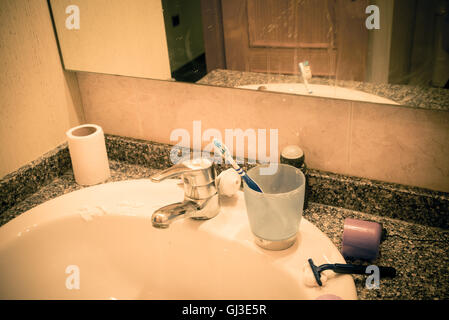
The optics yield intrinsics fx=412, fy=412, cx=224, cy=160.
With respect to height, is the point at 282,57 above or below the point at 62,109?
above

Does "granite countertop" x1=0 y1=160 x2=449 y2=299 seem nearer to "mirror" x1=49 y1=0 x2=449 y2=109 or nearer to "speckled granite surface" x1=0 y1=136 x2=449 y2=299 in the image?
"speckled granite surface" x1=0 y1=136 x2=449 y2=299

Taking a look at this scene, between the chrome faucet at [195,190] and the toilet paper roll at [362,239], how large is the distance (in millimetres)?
277

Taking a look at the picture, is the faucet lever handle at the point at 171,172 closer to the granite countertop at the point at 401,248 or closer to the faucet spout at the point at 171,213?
the faucet spout at the point at 171,213

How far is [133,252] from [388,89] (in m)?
0.64

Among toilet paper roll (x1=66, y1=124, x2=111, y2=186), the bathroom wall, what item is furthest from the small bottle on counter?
the bathroom wall

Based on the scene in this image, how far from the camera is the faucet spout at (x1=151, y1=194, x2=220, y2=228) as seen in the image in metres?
0.77

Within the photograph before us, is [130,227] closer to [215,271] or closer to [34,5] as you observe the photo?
[215,271]

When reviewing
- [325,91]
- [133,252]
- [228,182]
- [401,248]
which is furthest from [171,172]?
[401,248]

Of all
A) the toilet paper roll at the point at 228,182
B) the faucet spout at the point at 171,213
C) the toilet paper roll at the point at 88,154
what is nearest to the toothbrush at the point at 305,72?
the toilet paper roll at the point at 228,182

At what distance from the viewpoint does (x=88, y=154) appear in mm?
1030

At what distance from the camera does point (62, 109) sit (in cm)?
113

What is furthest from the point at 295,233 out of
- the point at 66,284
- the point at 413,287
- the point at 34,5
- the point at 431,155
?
the point at 34,5

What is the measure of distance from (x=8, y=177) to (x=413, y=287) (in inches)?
36.2

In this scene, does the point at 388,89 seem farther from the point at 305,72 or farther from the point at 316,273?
the point at 316,273
